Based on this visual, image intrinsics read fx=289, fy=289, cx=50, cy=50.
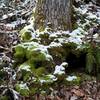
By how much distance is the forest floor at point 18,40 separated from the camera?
15.3ft

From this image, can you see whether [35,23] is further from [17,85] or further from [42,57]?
[17,85]

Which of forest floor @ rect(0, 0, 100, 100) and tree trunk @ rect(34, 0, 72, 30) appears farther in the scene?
tree trunk @ rect(34, 0, 72, 30)

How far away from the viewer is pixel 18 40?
5.66 m

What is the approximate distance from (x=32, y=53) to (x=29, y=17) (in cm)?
199

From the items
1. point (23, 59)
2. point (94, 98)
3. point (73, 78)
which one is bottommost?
point (94, 98)

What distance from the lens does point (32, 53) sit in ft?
16.2

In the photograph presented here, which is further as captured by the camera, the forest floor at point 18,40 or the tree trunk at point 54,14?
the tree trunk at point 54,14

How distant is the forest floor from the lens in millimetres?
4672

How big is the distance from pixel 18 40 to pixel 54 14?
877 mm

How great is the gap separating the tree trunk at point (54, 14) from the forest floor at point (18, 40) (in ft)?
1.99

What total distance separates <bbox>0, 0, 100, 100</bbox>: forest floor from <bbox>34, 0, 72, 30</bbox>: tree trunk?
1.99 ft

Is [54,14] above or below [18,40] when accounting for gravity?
above

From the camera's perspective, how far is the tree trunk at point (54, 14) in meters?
5.70

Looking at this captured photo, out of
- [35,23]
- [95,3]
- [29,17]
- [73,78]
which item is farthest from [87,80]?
[95,3]
